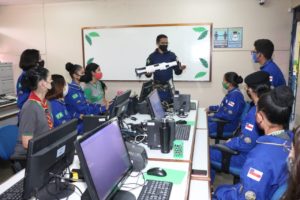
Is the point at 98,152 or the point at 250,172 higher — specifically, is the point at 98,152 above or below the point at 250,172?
above

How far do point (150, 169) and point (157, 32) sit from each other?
3.60m

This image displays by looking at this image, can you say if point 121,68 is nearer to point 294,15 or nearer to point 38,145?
point 294,15

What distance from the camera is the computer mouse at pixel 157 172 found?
5.58 ft

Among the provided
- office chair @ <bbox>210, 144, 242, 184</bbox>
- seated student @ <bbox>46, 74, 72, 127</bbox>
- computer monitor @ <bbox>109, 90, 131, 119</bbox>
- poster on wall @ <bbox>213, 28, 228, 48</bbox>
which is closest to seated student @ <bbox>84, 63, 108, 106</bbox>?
seated student @ <bbox>46, 74, 72, 127</bbox>

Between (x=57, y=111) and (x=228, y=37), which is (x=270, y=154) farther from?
(x=228, y=37)

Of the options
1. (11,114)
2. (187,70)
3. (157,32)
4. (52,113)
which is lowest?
(11,114)

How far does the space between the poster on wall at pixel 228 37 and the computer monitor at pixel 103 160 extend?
3685mm

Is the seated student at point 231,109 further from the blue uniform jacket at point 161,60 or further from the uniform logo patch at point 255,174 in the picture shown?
the uniform logo patch at point 255,174

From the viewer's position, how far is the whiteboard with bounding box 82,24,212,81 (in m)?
4.80

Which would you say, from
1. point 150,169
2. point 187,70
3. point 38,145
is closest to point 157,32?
point 187,70

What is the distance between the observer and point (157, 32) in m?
4.91

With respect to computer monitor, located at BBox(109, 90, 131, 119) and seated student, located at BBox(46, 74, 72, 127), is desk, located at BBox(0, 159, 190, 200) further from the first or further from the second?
seated student, located at BBox(46, 74, 72, 127)

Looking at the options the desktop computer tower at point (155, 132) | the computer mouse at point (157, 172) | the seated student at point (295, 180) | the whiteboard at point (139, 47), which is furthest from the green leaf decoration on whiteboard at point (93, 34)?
the seated student at point (295, 180)


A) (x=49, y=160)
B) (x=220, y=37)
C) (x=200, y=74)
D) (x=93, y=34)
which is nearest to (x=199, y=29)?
(x=220, y=37)
